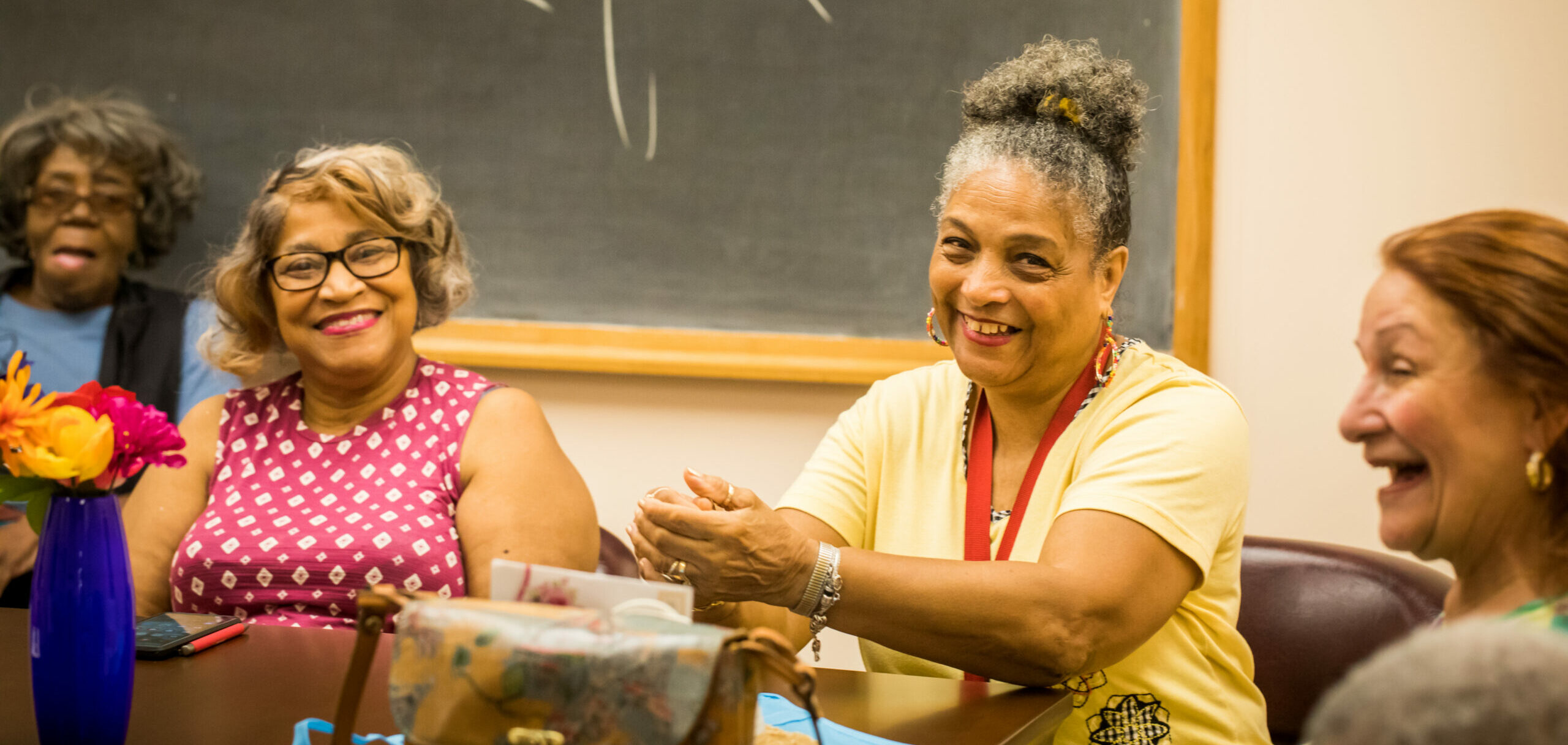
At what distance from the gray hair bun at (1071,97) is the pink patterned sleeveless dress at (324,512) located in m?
1.01

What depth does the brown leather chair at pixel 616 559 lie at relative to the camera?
6.97ft

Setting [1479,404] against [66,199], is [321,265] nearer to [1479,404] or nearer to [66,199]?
[66,199]

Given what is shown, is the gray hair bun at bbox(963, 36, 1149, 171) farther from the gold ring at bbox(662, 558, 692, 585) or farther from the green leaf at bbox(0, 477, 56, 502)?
the green leaf at bbox(0, 477, 56, 502)

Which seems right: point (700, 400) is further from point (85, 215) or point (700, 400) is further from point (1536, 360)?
point (1536, 360)

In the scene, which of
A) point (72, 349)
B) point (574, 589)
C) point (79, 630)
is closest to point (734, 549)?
point (574, 589)

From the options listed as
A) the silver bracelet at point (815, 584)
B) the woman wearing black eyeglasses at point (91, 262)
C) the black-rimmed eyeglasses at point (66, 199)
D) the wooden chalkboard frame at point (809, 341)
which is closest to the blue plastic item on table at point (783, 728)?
the silver bracelet at point (815, 584)

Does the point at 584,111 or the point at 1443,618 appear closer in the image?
the point at 1443,618

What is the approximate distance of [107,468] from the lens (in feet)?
3.71

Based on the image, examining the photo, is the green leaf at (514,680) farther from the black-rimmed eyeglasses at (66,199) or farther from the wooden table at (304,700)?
the black-rimmed eyeglasses at (66,199)

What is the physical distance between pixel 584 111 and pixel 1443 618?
1967 mm

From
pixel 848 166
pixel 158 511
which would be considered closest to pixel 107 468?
pixel 158 511

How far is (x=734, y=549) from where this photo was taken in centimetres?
140

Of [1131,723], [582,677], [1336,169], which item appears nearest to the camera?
[582,677]

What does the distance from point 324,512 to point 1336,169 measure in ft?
6.49
